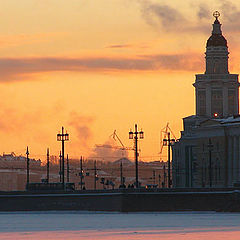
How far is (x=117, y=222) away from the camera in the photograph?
14212cm

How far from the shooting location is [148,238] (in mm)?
108312

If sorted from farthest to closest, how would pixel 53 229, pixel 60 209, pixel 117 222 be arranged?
pixel 60 209 < pixel 117 222 < pixel 53 229

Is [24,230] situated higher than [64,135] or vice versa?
[64,135]

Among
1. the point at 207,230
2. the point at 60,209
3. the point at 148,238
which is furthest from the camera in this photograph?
the point at 60,209

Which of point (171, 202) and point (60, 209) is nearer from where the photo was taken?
point (171, 202)

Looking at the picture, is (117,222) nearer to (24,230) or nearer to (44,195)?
(24,230)

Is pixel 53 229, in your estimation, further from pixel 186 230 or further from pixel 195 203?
pixel 195 203

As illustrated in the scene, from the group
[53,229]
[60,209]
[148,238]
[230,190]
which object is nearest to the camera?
[148,238]

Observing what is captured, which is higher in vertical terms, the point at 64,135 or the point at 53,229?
the point at 64,135

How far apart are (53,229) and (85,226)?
22.6 feet

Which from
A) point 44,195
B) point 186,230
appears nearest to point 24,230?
point 186,230

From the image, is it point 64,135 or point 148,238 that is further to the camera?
point 64,135

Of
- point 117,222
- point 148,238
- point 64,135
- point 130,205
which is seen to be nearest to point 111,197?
point 130,205

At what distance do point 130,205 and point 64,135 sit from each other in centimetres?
2036
